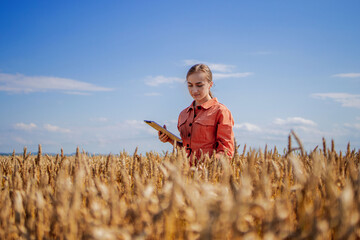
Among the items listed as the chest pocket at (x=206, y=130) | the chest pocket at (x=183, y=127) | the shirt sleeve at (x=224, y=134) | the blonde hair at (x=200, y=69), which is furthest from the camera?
the chest pocket at (x=183, y=127)

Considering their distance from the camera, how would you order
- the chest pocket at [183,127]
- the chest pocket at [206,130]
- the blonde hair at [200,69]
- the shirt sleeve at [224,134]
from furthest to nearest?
the chest pocket at [183,127]
the blonde hair at [200,69]
the chest pocket at [206,130]
the shirt sleeve at [224,134]

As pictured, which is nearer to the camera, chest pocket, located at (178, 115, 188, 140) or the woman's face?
the woman's face

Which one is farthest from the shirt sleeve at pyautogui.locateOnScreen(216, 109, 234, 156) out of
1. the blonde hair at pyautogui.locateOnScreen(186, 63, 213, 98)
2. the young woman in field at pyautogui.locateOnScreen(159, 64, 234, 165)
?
the blonde hair at pyautogui.locateOnScreen(186, 63, 213, 98)

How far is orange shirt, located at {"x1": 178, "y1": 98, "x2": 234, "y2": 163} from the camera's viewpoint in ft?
12.2

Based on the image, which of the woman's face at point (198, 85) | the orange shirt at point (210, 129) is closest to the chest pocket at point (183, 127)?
the orange shirt at point (210, 129)

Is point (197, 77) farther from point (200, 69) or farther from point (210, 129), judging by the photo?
point (210, 129)

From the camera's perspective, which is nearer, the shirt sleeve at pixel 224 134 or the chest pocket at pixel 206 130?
the shirt sleeve at pixel 224 134

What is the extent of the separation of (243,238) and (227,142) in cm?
281

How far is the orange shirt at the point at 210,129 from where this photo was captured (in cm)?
373

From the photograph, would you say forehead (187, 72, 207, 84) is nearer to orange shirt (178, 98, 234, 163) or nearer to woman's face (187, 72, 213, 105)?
woman's face (187, 72, 213, 105)

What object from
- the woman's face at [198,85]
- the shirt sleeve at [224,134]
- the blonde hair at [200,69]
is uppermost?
the blonde hair at [200,69]

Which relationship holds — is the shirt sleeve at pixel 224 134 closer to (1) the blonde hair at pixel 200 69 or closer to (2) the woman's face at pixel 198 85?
(2) the woman's face at pixel 198 85

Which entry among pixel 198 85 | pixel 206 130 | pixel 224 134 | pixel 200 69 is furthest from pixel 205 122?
pixel 200 69

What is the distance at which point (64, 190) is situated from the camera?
1.00 metres
